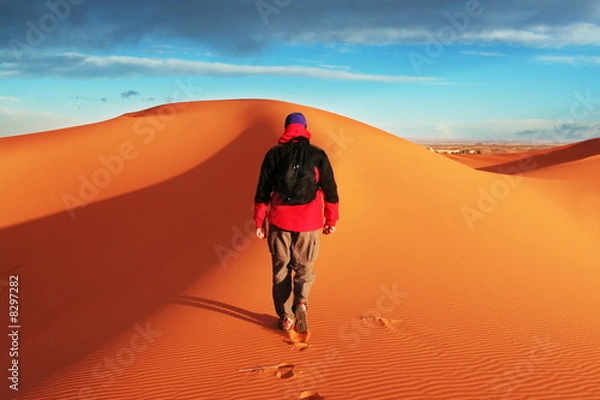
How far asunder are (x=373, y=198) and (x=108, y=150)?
13.3 meters

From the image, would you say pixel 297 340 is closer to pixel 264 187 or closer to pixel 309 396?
pixel 309 396

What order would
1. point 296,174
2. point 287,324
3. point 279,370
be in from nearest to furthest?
point 279,370, point 296,174, point 287,324

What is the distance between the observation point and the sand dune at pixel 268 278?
4.96 m

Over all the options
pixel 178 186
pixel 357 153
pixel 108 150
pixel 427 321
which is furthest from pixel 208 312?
pixel 108 150

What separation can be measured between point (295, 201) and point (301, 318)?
136 centimetres

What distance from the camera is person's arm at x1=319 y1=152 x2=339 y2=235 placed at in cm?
532

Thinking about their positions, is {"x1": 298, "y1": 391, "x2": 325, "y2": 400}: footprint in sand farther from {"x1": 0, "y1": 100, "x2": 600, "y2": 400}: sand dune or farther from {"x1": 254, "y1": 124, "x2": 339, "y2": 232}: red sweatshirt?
{"x1": 254, "y1": 124, "x2": 339, "y2": 232}: red sweatshirt

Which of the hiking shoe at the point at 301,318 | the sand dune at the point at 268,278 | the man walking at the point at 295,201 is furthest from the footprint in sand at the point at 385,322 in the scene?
the man walking at the point at 295,201

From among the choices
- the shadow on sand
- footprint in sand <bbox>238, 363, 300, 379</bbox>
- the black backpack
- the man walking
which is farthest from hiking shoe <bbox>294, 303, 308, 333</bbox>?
the black backpack

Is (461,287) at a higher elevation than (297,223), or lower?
lower

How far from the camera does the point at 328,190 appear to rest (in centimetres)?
540

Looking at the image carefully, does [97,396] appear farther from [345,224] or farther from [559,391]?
[345,224]

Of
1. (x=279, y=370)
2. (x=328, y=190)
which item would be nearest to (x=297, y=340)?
(x=279, y=370)

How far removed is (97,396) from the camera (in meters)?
4.62
